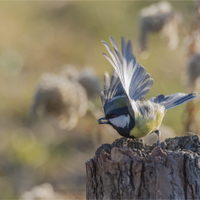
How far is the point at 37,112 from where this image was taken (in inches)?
105

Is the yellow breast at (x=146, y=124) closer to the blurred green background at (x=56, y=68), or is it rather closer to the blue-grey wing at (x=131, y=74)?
the blue-grey wing at (x=131, y=74)

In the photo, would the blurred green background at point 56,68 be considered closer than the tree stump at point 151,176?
No

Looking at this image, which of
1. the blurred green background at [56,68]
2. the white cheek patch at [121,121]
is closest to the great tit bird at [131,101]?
the white cheek patch at [121,121]

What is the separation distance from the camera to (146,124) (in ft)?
6.26

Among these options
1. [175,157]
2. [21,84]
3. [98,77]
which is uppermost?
[21,84]

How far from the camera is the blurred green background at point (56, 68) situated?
13.6 feet

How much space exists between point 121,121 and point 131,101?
0.13m

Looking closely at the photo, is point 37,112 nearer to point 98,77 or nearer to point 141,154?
point 98,77

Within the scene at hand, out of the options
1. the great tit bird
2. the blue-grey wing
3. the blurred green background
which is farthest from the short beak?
the blurred green background

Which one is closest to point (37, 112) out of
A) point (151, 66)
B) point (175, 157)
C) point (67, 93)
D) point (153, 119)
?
point (67, 93)

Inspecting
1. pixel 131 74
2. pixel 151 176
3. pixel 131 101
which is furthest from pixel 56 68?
pixel 151 176

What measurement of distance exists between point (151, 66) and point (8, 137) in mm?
3323

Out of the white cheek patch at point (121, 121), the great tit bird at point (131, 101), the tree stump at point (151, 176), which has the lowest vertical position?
the tree stump at point (151, 176)

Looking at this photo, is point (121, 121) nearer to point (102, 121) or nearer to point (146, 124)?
point (102, 121)
